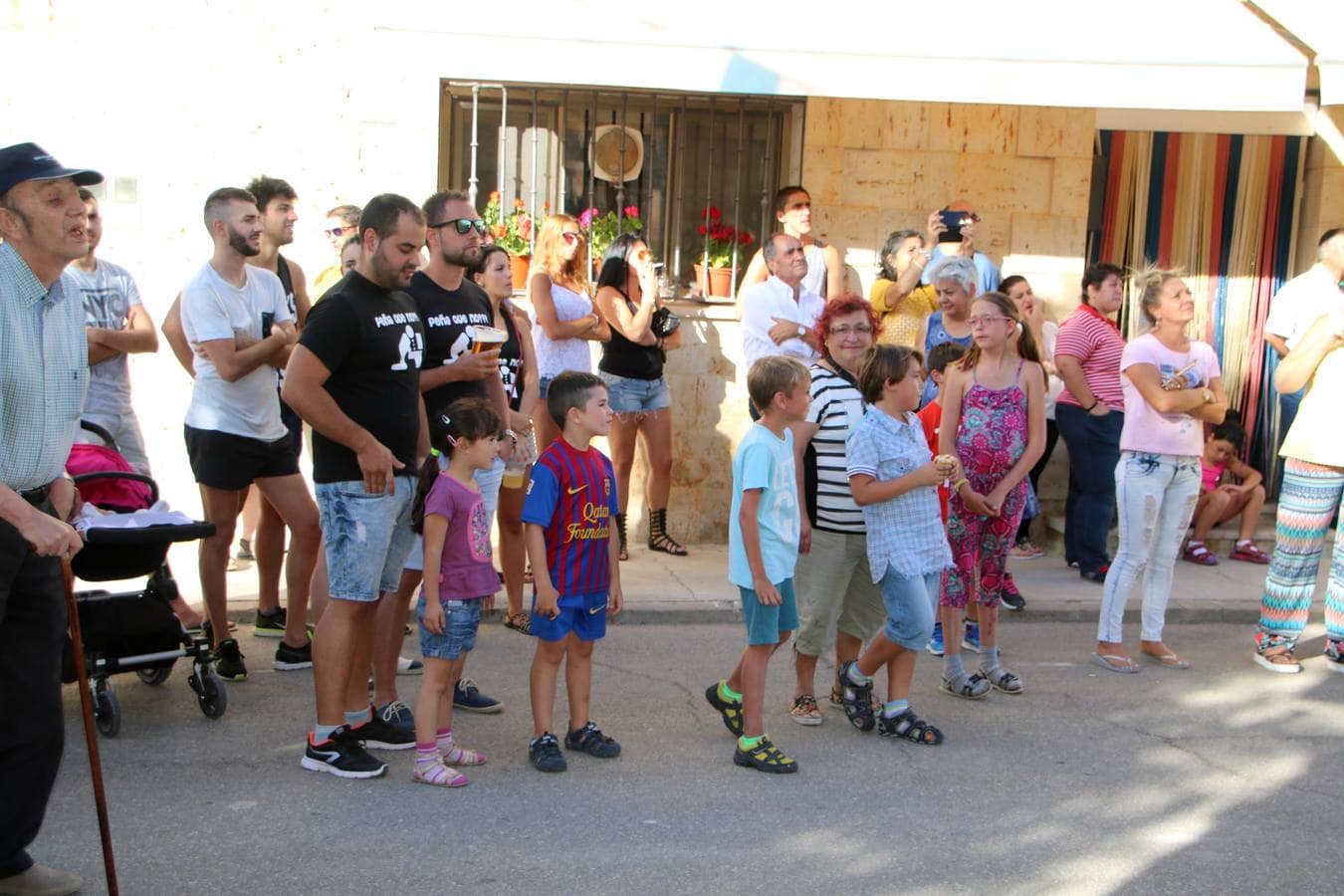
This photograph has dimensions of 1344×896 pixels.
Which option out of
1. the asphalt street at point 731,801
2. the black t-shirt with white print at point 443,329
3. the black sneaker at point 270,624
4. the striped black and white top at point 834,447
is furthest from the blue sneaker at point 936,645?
the black sneaker at point 270,624

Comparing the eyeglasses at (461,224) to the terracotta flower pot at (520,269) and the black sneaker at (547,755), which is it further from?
the terracotta flower pot at (520,269)

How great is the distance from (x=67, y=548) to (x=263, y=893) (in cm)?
117

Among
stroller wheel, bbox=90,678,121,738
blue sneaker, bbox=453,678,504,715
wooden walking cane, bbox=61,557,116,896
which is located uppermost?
wooden walking cane, bbox=61,557,116,896

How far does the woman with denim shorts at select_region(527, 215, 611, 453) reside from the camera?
8158 mm

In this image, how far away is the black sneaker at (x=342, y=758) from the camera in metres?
5.09

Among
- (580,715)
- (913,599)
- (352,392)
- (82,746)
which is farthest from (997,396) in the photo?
(82,746)

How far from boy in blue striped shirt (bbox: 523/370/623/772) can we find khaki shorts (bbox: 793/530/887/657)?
91 cm

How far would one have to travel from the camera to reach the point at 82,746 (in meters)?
5.31

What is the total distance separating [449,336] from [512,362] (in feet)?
3.06

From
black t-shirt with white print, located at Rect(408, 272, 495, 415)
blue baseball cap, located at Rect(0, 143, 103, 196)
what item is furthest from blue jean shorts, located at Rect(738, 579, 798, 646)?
blue baseball cap, located at Rect(0, 143, 103, 196)

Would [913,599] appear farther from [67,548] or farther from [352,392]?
[67,548]

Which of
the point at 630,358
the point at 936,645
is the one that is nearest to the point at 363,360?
the point at 936,645

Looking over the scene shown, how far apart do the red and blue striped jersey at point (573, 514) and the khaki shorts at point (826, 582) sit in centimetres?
92

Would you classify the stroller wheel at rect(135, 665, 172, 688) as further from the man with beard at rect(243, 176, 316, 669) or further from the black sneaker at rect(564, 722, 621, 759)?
the black sneaker at rect(564, 722, 621, 759)
